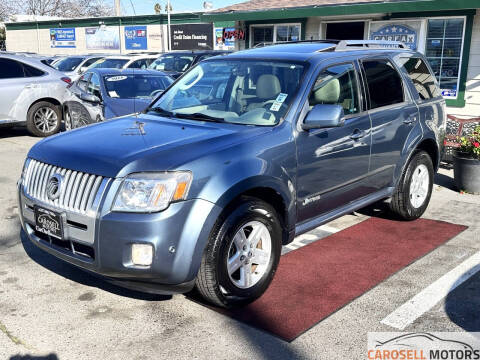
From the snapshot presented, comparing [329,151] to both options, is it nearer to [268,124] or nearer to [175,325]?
[268,124]

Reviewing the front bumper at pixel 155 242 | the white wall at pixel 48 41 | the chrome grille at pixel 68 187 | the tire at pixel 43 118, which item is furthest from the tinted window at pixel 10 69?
the white wall at pixel 48 41

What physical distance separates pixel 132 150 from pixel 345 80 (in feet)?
7.10

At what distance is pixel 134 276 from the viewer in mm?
3338

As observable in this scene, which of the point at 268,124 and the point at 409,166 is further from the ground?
the point at 268,124

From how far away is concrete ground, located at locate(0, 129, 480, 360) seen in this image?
3.28 metres

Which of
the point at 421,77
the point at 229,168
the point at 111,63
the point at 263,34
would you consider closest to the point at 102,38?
the point at 111,63

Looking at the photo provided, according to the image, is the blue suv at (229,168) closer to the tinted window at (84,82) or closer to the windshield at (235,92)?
the windshield at (235,92)

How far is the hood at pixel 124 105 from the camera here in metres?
7.94

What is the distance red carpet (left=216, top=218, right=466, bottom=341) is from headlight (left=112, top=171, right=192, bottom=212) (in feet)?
3.39

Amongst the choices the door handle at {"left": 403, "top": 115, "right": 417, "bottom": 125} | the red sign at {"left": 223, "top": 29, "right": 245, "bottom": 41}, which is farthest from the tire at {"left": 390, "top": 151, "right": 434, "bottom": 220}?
the red sign at {"left": 223, "top": 29, "right": 245, "bottom": 41}

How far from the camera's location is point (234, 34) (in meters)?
13.5

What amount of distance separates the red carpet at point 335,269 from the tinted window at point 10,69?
7.93 meters

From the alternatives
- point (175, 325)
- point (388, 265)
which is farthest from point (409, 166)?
point (175, 325)

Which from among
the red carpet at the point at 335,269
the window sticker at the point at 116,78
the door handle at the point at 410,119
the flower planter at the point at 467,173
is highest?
the window sticker at the point at 116,78
